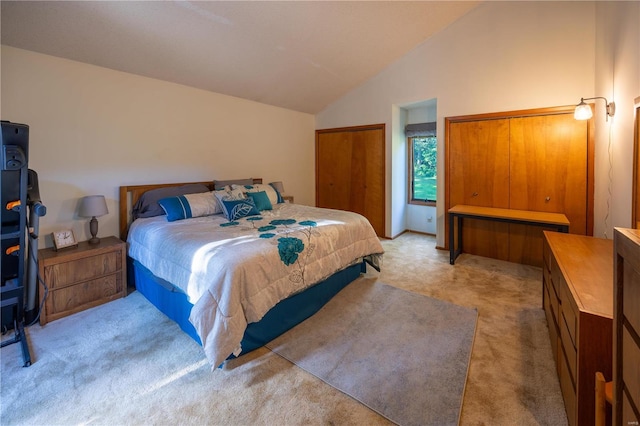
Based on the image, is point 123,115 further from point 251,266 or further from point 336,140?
point 336,140

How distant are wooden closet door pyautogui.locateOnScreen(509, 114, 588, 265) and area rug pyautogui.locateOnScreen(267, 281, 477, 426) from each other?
1844mm

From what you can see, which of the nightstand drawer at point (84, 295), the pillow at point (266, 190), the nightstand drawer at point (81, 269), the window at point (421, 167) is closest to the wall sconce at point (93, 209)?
the nightstand drawer at point (81, 269)

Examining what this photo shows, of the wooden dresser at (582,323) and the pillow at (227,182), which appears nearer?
the wooden dresser at (582,323)

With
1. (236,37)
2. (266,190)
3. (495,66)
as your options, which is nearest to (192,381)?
(266,190)

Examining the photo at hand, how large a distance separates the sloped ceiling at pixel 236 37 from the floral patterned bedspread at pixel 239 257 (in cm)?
168

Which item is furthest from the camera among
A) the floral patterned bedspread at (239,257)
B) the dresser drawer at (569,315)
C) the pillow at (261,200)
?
the pillow at (261,200)

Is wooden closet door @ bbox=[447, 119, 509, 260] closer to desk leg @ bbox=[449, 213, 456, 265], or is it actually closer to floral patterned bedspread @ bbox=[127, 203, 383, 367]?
desk leg @ bbox=[449, 213, 456, 265]

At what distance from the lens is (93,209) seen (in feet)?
9.09

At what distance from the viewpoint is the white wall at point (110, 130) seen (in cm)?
262

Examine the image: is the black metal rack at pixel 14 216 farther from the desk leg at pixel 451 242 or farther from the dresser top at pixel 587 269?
the desk leg at pixel 451 242

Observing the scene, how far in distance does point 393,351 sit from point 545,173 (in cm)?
304

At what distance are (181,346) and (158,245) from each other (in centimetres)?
85

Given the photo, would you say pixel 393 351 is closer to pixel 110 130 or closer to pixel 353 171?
pixel 110 130

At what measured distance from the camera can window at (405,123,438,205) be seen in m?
5.18
